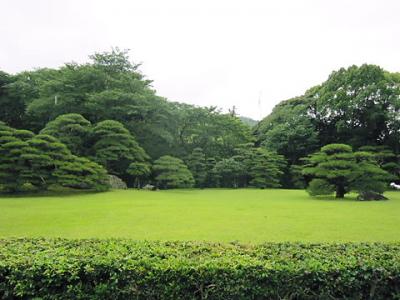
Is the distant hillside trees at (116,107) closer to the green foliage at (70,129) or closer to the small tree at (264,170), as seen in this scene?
the green foliage at (70,129)

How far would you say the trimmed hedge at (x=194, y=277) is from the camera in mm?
1942

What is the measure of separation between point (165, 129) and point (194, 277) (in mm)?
15548

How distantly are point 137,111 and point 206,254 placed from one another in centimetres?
1379

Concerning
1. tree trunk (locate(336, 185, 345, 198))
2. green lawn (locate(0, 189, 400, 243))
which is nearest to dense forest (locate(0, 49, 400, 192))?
tree trunk (locate(336, 185, 345, 198))

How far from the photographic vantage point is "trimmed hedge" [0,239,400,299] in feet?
6.37

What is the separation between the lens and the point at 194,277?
6.38ft

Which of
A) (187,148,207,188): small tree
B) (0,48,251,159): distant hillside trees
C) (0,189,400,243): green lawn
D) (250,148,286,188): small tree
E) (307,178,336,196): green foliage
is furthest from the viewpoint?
(187,148,207,188): small tree

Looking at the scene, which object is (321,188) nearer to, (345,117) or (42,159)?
(345,117)

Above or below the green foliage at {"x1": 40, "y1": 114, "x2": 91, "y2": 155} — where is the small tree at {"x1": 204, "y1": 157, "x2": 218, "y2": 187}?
below

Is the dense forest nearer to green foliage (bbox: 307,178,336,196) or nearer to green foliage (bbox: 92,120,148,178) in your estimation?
green foliage (bbox: 92,120,148,178)

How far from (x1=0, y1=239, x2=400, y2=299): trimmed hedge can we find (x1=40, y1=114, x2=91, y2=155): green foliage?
11536mm

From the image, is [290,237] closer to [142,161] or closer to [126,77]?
[142,161]

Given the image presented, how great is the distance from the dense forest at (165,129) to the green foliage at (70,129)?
4 centimetres

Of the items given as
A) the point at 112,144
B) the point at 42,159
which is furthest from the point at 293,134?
the point at 42,159
